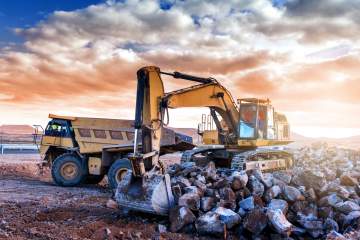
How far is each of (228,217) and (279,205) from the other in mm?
1265

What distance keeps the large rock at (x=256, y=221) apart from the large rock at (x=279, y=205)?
0.59 metres

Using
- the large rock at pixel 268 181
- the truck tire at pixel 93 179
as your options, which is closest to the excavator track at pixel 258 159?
the large rock at pixel 268 181

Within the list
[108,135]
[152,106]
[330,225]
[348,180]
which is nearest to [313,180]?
[348,180]

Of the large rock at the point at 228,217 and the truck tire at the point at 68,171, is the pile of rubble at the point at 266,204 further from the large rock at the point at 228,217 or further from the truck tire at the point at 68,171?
the truck tire at the point at 68,171

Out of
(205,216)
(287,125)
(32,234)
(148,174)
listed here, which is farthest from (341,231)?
(287,125)

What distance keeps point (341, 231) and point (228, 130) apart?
5.86 metres

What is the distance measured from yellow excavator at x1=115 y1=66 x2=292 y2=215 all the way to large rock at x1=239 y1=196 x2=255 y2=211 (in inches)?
55.6

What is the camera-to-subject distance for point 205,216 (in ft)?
26.2

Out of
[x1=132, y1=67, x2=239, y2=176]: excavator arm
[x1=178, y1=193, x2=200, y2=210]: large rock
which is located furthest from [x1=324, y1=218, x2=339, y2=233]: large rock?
[x1=132, y1=67, x2=239, y2=176]: excavator arm

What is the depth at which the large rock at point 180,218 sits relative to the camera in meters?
8.01

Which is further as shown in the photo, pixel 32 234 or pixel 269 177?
pixel 269 177

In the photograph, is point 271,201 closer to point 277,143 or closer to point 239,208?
point 239,208

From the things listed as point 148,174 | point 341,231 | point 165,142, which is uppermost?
point 165,142

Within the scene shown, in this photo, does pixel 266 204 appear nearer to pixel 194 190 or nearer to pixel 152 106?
pixel 194 190
